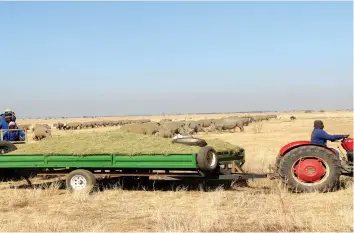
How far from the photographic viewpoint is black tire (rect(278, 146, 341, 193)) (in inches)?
361

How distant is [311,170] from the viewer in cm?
927

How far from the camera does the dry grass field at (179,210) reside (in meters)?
6.91

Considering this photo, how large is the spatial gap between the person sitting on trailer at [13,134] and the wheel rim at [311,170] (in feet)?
24.9

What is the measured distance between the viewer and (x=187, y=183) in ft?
36.5

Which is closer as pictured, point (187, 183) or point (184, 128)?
point (187, 183)

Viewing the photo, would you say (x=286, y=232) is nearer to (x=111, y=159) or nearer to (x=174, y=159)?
(x=174, y=159)

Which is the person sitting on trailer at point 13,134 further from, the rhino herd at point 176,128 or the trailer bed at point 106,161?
the rhino herd at point 176,128

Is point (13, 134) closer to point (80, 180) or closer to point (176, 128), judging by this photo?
point (80, 180)

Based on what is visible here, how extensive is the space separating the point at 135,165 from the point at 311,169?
3.36m

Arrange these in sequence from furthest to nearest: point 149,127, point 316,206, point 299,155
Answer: point 149,127 → point 299,155 → point 316,206

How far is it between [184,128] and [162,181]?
26.0 m

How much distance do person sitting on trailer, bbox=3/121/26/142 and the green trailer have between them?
2679 millimetres

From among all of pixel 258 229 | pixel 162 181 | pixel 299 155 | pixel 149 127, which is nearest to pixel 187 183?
pixel 162 181

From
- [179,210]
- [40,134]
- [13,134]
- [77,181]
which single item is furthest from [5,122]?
[40,134]
